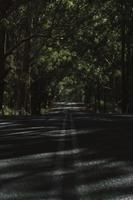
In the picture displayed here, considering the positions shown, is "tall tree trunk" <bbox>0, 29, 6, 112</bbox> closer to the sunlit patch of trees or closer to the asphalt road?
the sunlit patch of trees

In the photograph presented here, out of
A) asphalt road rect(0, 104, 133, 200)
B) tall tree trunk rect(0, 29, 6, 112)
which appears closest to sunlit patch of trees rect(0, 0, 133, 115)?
tall tree trunk rect(0, 29, 6, 112)

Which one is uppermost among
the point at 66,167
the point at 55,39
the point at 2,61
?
the point at 55,39

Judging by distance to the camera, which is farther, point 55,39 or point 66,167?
point 55,39

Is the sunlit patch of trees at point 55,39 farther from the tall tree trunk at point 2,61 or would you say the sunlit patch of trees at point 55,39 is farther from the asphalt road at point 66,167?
the asphalt road at point 66,167

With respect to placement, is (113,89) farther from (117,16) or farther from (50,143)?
(50,143)

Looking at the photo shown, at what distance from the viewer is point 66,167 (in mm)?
10867

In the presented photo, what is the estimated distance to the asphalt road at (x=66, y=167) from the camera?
865 cm

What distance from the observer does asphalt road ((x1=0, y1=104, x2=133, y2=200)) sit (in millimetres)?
8648

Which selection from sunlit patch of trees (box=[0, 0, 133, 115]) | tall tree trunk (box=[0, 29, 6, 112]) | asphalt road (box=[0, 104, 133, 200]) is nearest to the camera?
asphalt road (box=[0, 104, 133, 200])

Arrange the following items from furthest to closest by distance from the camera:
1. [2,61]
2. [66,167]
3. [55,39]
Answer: [55,39]
[2,61]
[66,167]

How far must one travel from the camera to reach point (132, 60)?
6494 centimetres

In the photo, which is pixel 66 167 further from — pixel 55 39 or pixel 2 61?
pixel 55 39

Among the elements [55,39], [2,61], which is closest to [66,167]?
[2,61]

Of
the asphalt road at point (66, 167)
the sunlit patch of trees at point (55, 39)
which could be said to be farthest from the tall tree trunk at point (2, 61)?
the asphalt road at point (66, 167)
